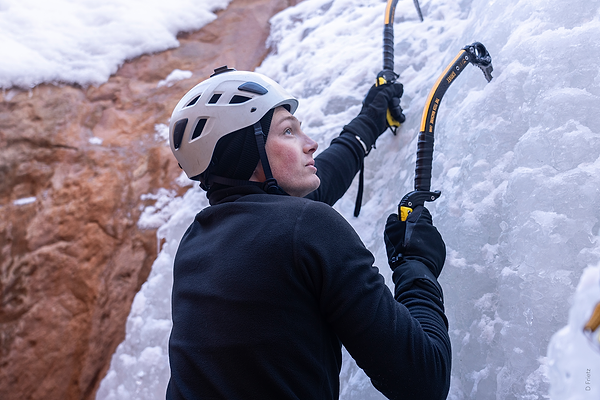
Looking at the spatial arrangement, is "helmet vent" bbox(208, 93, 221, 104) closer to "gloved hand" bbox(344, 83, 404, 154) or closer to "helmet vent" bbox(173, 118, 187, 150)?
"helmet vent" bbox(173, 118, 187, 150)

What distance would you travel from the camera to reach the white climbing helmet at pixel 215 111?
4.71 feet

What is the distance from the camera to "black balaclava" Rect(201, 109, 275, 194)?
1.40 meters

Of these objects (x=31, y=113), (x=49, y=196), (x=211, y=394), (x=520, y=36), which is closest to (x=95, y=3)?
(x=31, y=113)

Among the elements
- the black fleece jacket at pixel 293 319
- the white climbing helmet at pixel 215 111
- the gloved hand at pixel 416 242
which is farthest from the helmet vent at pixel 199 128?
the gloved hand at pixel 416 242

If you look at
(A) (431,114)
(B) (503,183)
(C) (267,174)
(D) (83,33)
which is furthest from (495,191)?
(D) (83,33)

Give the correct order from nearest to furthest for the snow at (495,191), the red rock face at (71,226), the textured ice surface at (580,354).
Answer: the textured ice surface at (580,354) < the snow at (495,191) < the red rock face at (71,226)

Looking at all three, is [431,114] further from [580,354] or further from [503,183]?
[580,354]

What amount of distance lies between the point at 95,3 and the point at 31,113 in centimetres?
142

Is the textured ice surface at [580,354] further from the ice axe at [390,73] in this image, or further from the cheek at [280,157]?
the ice axe at [390,73]

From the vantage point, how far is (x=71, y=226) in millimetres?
3072

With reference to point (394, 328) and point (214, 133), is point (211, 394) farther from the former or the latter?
point (214, 133)

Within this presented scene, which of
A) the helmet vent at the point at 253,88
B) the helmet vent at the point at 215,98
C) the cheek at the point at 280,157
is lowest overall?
the cheek at the point at 280,157

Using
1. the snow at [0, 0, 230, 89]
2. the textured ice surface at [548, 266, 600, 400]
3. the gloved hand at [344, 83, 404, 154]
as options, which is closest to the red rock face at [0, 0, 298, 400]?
the snow at [0, 0, 230, 89]

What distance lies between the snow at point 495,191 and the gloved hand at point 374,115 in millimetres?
156
